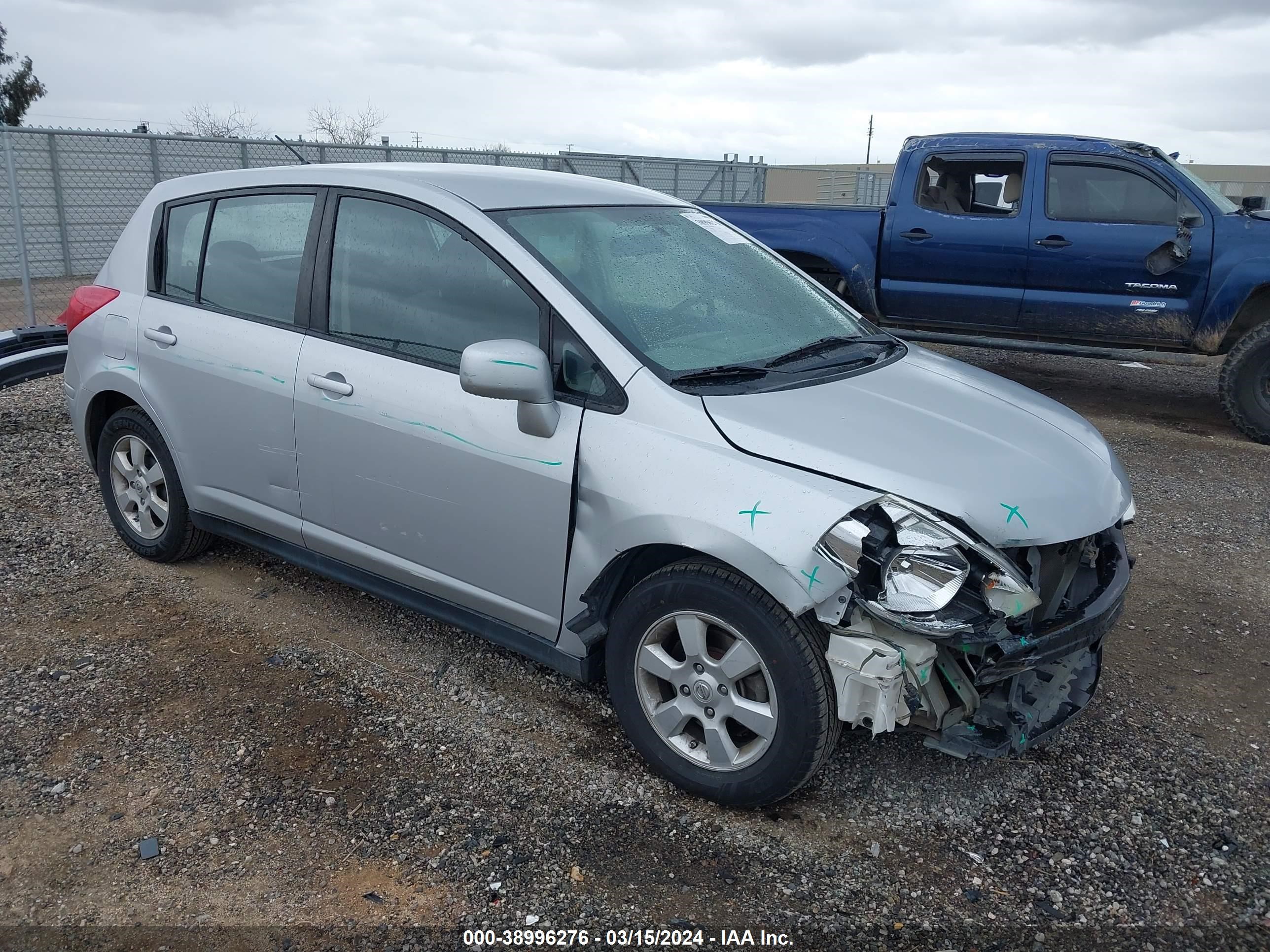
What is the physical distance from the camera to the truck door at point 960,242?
7.80 metres

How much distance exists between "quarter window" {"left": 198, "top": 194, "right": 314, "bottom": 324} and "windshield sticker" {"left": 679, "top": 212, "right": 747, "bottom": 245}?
1496 millimetres

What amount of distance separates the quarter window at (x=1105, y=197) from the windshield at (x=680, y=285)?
454cm

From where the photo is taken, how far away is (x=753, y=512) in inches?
104

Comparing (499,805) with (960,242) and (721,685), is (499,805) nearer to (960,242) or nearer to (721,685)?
(721,685)

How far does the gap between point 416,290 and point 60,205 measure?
1183 cm

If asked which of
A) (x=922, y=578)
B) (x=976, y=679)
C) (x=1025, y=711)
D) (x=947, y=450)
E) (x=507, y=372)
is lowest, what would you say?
(x=1025, y=711)

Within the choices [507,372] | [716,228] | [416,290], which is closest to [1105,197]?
[716,228]

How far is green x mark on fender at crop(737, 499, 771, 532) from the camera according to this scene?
104 inches

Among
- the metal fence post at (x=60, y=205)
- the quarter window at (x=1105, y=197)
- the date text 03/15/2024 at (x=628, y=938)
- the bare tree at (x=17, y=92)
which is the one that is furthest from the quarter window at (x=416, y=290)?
the bare tree at (x=17, y=92)

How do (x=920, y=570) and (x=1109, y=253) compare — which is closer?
(x=920, y=570)

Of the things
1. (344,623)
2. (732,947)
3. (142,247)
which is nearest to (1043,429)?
(732,947)

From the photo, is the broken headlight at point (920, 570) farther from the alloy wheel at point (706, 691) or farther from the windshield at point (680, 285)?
the windshield at point (680, 285)

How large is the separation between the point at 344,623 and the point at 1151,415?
6.77m

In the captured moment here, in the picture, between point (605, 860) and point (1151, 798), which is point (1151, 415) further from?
point (605, 860)
